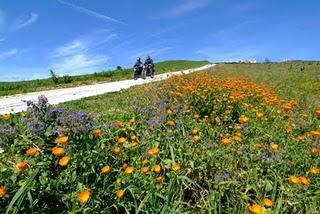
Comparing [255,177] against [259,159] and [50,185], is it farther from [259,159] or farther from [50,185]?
[50,185]

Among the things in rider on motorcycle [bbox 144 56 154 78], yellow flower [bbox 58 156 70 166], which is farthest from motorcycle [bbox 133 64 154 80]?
yellow flower [bbox 58 156 70 166]

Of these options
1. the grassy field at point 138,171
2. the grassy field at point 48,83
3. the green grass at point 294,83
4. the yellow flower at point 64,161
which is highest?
the yellow flower at point 64,161

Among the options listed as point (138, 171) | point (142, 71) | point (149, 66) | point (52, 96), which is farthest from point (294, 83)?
point (138, 171)

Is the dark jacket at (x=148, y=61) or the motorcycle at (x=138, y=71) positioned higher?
the dark jacket at (x=148, y=61)

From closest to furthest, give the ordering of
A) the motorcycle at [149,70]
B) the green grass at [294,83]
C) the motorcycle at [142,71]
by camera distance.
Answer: the green grass at [294,83]
the motorcycle at [142,71]
the motorcycle at [149,70]

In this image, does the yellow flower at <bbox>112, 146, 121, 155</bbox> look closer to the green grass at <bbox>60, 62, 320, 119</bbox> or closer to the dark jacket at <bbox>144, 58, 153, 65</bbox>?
the green grass at <bbox>60, 62, 320, 119</bbox>

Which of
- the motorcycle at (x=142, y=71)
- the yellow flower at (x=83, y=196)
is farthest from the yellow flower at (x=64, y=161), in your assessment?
the motorcycle at (x=142, y=71)

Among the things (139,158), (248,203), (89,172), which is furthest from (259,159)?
(89,172)

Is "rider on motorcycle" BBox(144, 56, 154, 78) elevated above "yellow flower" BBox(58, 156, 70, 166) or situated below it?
below

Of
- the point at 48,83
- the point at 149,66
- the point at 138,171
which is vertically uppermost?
the point at 138,171

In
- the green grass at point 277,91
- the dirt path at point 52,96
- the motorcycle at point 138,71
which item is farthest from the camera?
the motorcycle at point 138,71

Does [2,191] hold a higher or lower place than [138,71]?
higher

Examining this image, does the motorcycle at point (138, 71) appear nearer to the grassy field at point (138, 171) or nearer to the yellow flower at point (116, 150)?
the grassy field at point (138, 171)

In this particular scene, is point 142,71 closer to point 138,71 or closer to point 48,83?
point 138,71
